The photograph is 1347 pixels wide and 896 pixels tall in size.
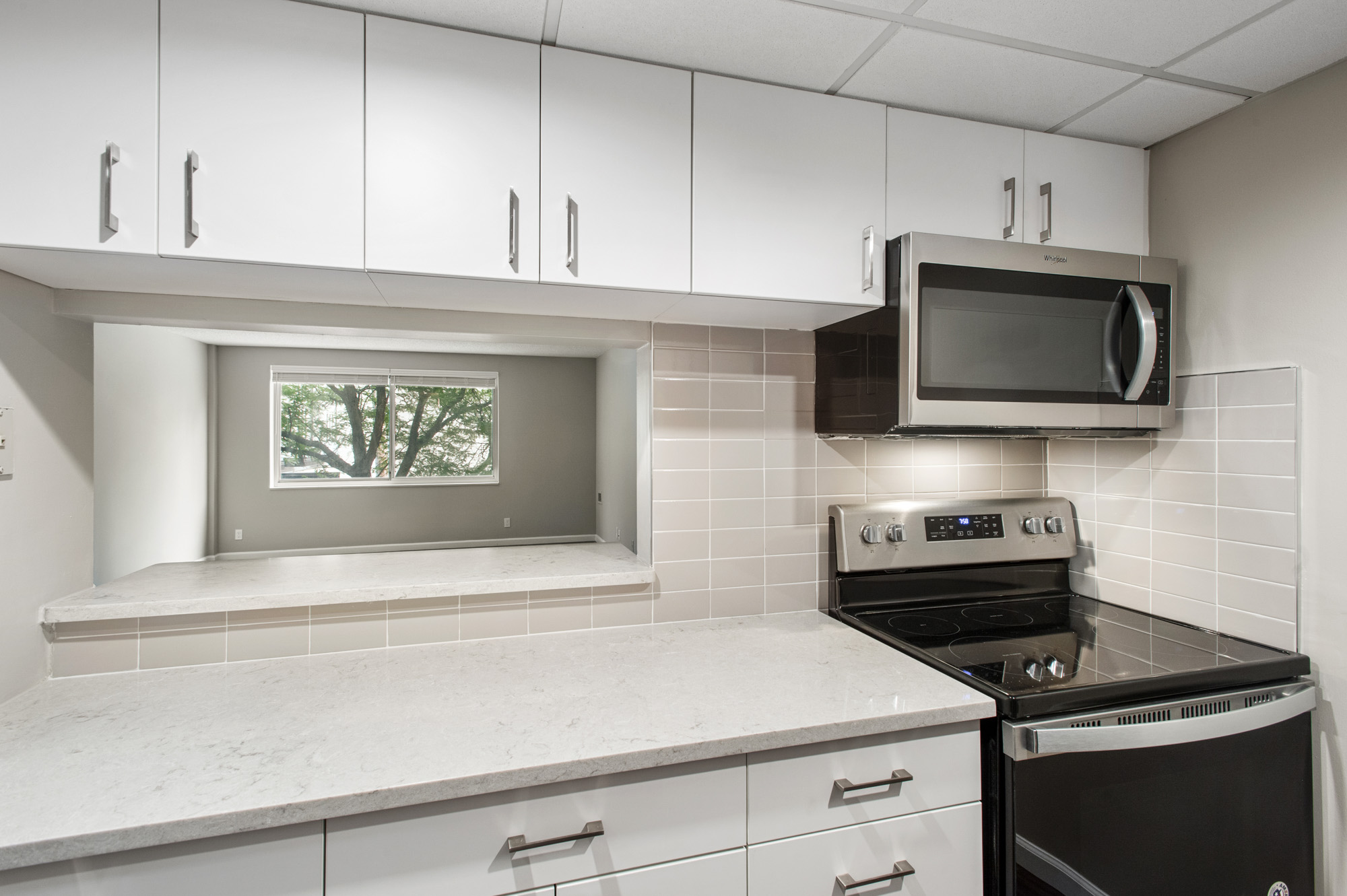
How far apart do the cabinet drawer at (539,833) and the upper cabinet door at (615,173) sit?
88 centimetres

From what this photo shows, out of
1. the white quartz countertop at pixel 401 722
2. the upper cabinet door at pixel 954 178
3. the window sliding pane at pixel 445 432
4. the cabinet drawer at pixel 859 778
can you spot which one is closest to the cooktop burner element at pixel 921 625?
the white quartz countertop at pixel 401 722

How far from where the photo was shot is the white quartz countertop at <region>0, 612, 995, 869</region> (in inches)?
32.2

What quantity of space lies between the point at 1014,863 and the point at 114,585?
1.92 metres

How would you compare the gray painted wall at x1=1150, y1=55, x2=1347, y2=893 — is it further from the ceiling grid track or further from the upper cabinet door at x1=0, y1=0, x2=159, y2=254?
the upper cabinet door at x1=0, y1=0, x2=159, y2=254

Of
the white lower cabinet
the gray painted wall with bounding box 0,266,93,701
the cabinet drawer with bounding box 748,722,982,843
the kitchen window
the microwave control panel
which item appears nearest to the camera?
the white lower cabinet

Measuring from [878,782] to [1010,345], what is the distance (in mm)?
963

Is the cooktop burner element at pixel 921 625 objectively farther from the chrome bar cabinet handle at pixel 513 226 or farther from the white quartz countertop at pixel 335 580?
the chrome bar cabinet handle at pixel 513 226

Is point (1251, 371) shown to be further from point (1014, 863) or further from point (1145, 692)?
point (1014, 863)

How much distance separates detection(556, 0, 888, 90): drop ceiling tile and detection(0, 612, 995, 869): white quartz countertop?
4.03ft

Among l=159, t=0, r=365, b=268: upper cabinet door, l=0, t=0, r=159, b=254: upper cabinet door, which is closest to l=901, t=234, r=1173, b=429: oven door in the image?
l=159, t=0, r=365, b=268: upper cabinet door

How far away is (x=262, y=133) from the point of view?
A: 3.39ft

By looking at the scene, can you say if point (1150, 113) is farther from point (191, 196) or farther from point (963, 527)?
point (191, 196)

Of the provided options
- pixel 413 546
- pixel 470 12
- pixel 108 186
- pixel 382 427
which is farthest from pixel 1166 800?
pixel 382 427

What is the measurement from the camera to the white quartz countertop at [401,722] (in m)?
0.82
